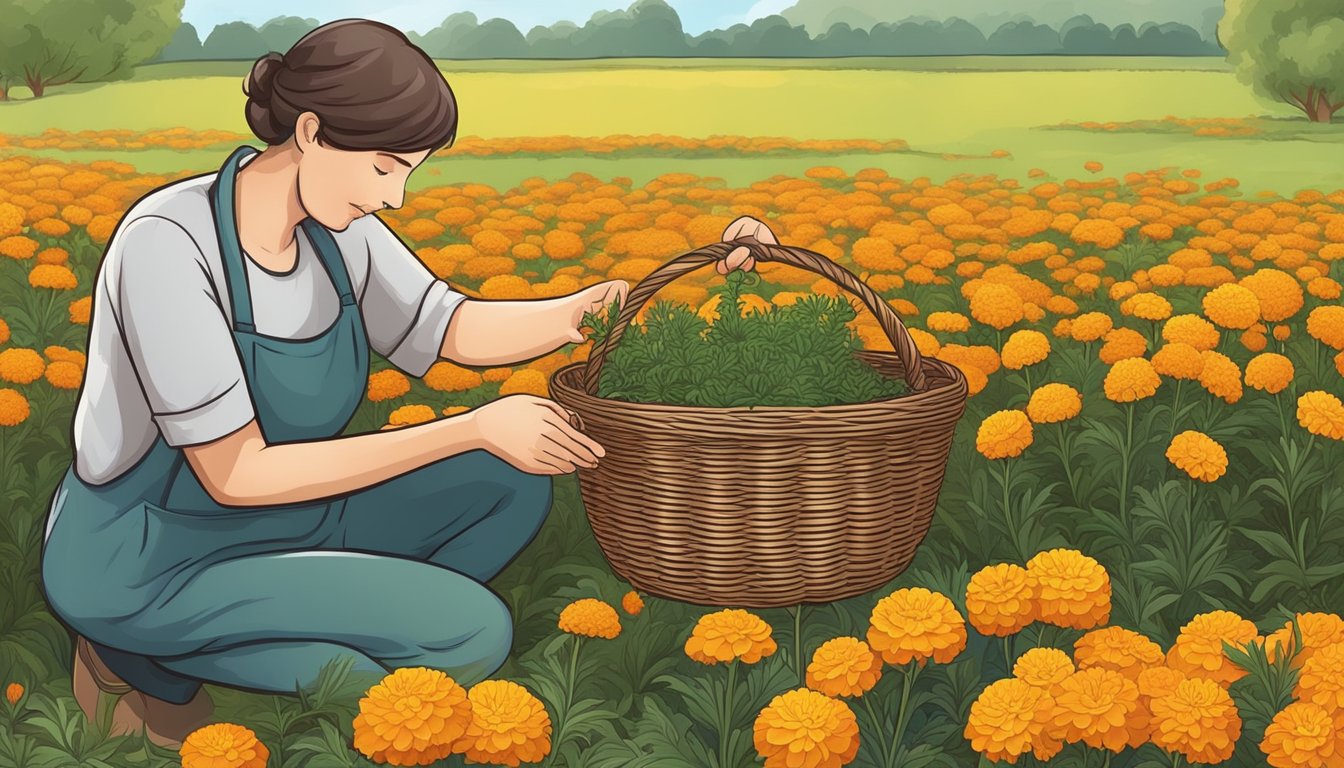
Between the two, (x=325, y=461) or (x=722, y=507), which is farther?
(x=722, y=507)

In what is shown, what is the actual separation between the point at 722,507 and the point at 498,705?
0.57 metres

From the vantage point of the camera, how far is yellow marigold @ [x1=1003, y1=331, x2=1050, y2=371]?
243cm

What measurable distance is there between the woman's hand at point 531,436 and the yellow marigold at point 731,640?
0.29 m

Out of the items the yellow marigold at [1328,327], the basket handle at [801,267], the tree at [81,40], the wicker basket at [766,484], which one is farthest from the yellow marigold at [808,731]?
the tree at [81,40]

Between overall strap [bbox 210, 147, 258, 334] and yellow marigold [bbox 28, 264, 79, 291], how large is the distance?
139 centimetres

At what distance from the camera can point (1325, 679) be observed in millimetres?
1491

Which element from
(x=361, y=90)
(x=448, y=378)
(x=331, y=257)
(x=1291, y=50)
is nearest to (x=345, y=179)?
(x=361, y=90)

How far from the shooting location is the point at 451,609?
1867 millimetres

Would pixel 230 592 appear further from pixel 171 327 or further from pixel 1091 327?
pixel 1091 327

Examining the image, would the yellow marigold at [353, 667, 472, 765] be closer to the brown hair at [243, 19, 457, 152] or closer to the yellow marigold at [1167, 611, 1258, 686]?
the brown hair at [243, 19, 457, 152]

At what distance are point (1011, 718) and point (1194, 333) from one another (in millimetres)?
1169

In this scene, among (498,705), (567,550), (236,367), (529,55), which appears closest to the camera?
(498,705)

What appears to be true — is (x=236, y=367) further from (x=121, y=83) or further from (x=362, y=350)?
(x=121, y=83)

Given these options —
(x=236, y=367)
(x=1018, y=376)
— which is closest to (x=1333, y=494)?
(x=1018, y=376)
